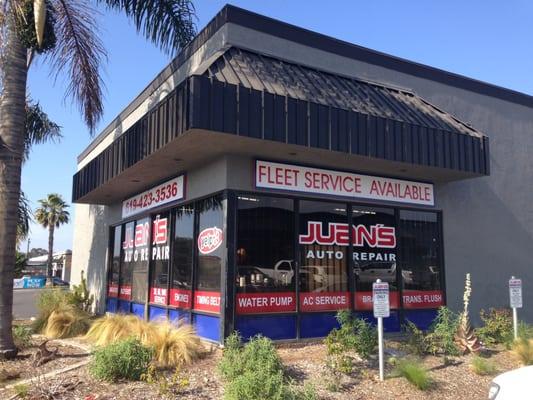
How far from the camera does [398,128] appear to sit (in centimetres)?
1073

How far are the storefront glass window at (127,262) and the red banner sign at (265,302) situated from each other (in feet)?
20.1

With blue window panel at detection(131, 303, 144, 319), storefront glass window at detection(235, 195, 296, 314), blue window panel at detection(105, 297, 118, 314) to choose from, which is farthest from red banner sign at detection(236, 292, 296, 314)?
blue window panel at detection(105, 297, 118, 314)

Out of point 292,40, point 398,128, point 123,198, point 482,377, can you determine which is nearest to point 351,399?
point 482,377

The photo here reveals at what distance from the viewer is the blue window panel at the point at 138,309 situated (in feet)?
45.1

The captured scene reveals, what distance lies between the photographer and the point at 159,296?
503 inches

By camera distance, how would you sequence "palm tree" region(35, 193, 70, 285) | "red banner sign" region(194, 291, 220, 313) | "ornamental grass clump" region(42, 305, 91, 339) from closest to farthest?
"red banner sign" region(194, 291, 220, 313), "ornamental grass clump" region(42, 305, 91, 339), "palm tree" region(35, 193, 70, 285)

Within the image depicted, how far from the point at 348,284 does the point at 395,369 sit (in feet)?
8.46

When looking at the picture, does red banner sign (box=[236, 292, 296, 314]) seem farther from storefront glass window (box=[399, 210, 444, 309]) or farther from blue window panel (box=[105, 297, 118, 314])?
blue window panel (box=[105, 297, 118, 314])

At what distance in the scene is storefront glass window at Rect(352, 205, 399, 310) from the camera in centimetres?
1146

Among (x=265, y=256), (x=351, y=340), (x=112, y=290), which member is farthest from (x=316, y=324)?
(x=112, y=290)

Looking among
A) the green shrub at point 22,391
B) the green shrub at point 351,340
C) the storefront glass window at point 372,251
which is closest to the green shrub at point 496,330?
the storefront glass window at point 372,251

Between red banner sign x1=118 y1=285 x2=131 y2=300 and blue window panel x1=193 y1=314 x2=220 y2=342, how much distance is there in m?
4.85

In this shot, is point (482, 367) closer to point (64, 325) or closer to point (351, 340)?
point (351, 340)

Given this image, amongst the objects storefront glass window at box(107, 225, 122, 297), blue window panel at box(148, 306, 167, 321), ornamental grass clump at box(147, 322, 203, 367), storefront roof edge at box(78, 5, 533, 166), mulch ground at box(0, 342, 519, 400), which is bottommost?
mulch ground at box(0, 342, 519, 400)
